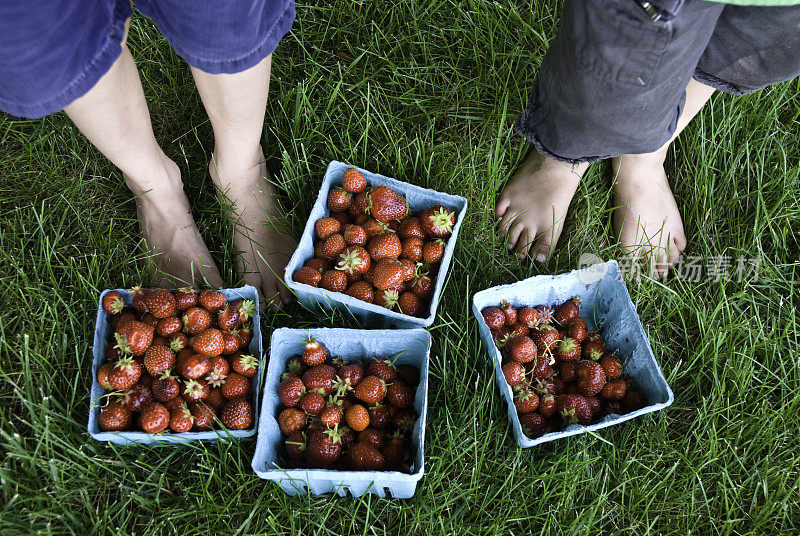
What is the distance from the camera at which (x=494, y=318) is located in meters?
1.39

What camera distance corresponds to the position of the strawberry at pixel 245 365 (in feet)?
4.26

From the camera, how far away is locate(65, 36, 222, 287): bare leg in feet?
3.91

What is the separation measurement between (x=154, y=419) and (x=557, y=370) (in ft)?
2.93

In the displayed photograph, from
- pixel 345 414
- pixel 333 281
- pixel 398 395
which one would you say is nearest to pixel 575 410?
pixel 398 395

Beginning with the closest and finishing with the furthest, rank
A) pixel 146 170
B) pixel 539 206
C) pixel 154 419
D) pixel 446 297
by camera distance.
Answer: pixel 154 419 < pixel 146 170 < pixel 446 297 < pixel 539 206

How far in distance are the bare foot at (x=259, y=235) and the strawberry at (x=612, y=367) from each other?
796 mm

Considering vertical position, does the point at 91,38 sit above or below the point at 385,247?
above

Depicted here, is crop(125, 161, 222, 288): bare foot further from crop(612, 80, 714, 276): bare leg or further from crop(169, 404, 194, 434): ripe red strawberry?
crop(612, 80, 714, 276): bare leg

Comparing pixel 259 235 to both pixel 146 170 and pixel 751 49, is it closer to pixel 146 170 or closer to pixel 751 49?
pixel 146 170

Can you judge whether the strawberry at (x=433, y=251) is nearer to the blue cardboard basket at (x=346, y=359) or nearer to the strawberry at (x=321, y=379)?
the blue cardboard basket at (x=346, y=359)

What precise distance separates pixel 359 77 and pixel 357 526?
1.24 m

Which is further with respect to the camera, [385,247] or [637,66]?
[385,247]

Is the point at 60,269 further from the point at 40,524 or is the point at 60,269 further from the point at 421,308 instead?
the point at 421,308

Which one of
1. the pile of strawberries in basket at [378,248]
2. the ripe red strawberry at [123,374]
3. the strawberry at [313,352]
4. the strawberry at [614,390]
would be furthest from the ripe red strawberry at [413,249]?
the ripe red strawberry at [123,374]
